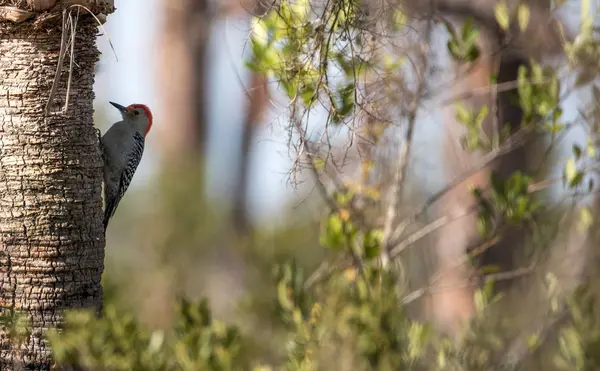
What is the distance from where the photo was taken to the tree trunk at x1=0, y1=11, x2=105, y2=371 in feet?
13.8

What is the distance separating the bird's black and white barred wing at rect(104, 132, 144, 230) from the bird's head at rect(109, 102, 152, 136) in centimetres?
20

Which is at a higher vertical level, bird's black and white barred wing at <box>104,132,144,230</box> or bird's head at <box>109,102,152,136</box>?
bird's head at <box>109,102,152,136</box>

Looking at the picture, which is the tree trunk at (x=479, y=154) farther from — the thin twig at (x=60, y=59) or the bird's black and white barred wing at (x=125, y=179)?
the thin twig at (x=60, y=59)

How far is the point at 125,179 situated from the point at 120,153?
0.22 metres

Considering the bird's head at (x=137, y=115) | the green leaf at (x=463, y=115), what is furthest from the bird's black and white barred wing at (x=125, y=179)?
the green leaf at (x=463, y=115)

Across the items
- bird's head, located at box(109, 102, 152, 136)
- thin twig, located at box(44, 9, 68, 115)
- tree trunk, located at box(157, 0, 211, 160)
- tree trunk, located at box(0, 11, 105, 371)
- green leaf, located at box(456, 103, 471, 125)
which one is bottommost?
tree trunk, located at box(0, 11, 105, 371)

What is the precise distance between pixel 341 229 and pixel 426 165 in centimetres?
419

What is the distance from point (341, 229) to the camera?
18.4ft

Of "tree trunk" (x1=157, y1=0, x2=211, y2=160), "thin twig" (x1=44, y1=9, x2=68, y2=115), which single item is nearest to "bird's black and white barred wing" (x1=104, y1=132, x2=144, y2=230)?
"thin twig" (x1=44, y1=9, x2=68, y2=115)

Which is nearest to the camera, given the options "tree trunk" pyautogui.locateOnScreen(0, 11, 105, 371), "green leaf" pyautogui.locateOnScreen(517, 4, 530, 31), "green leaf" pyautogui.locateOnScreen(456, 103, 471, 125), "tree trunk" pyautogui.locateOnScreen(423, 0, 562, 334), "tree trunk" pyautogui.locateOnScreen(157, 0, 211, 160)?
"tree trunk" pyautogui.locateOnScreen(0, 11, 105, 371)

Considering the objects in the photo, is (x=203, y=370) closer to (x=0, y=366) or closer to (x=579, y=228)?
(x=0, y=366)

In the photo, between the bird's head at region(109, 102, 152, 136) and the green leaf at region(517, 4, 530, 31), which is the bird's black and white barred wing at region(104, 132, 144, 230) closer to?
the bird's head at region(109, 102, 152, 136)

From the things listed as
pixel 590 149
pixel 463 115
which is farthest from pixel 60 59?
pixel 590 149

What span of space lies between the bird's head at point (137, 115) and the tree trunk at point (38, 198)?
289 centimetres
